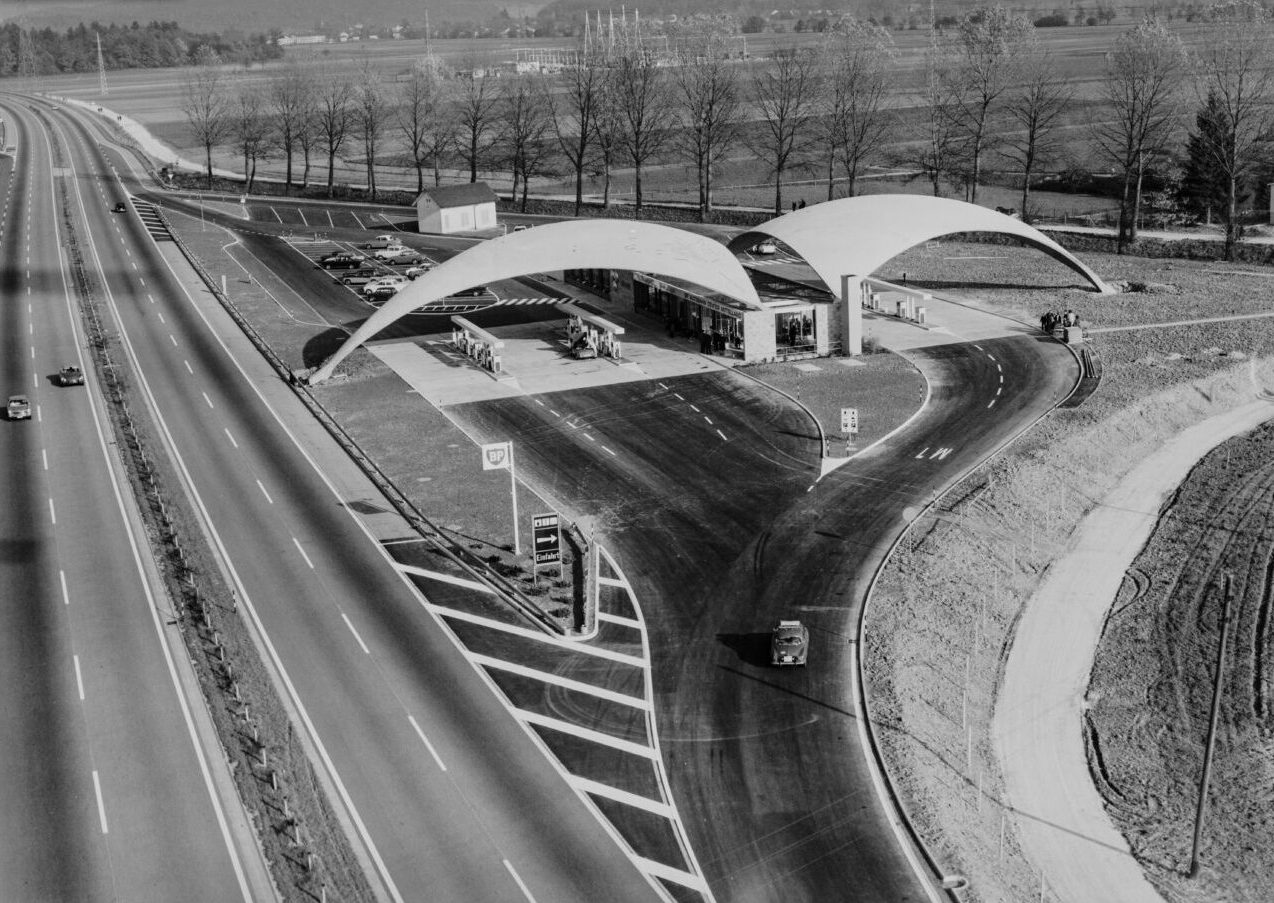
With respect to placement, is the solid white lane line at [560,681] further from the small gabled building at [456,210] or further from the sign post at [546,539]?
the small gabled building at [456,210]

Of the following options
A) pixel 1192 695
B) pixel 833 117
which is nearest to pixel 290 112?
pixel 833 117

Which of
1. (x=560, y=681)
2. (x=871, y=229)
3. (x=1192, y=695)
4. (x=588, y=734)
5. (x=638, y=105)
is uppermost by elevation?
(x=638, y=105)

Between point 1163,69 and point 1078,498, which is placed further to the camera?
point 1163,69

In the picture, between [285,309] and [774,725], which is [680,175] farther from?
[774,725]

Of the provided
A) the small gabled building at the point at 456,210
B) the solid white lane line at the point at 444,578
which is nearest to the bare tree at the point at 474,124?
the small gabled building at the point at 456,210

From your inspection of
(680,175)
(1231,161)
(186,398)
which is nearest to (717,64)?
(680,175)

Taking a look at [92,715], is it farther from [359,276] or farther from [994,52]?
[994,52]

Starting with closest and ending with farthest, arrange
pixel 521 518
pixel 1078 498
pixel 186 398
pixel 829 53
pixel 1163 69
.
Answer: pixel 521 518 → pixel 1078 498 → pixel 186 398 → pixel 1163 69 → pixel 829 53

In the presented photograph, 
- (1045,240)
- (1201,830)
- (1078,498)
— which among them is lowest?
(1201,830)
